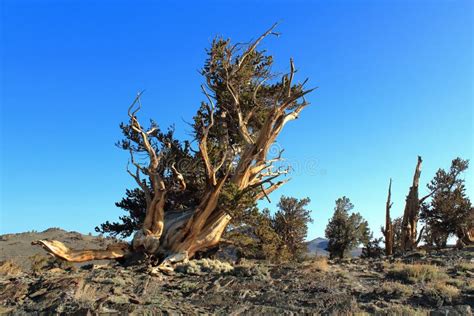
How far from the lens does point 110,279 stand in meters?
8.80

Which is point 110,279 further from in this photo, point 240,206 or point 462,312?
point 462,312

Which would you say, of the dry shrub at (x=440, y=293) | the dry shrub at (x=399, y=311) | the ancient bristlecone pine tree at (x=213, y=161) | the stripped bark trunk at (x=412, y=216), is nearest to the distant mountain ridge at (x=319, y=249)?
the stripped bark trunk at (x=412, y=216)

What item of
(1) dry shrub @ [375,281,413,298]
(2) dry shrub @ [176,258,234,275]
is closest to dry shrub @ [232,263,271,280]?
(2) dry shrub @ [176,258,234,275]

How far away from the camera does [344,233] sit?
956 inches

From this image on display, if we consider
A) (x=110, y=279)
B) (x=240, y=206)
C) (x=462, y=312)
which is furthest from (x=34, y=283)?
(x=462, y=312)

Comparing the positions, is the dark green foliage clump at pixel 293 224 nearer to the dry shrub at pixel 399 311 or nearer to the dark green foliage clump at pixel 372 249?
the dark green foliage clump at pixel 372 249

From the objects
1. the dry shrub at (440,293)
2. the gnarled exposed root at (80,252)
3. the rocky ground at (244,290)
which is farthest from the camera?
the gnarled exposed root at (80,252)

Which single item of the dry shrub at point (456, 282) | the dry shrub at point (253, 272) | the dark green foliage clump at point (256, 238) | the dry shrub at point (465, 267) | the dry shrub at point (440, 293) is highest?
the dark green foliage clump at point (256, 238)

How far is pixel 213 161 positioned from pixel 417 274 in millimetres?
7696

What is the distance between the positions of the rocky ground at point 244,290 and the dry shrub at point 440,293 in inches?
0.7

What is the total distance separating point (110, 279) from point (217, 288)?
2.34 metres

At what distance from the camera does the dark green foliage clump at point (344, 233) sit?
24250 millimetres

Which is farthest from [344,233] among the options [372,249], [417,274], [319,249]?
[319,249]

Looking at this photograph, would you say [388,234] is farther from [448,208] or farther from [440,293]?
[440,293]
